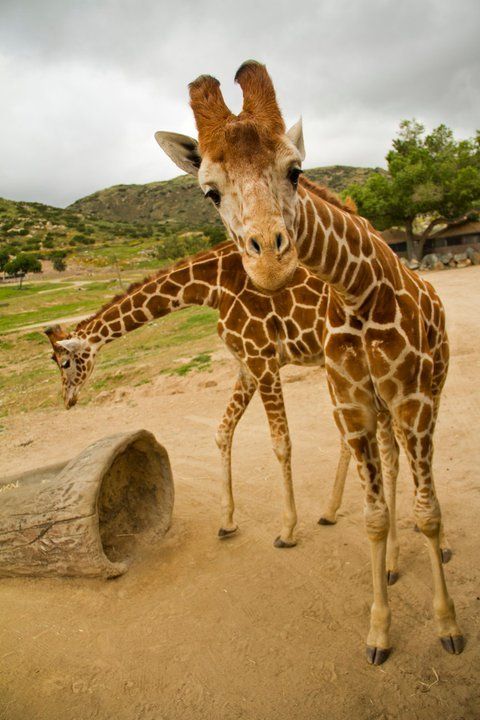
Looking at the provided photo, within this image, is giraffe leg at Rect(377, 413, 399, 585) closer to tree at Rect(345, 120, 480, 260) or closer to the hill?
tree at Rect(345, 120, 480, 260)

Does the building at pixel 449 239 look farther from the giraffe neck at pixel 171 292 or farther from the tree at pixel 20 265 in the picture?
the tree at pixel 20 265

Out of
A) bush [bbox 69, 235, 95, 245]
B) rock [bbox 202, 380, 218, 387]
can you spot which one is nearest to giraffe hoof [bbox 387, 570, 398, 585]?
rock [bbox 202, 380, 218, 387]

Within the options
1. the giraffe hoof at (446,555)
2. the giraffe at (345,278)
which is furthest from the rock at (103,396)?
the giraffe at (345,278)

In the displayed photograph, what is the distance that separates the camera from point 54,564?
15.9ft

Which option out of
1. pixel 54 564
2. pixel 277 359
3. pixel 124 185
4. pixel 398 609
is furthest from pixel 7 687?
pixel 124 185

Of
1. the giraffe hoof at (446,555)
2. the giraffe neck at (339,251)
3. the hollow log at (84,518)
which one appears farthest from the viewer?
the hollow log at (84,518)

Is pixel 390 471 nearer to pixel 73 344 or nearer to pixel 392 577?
pixel 392 577

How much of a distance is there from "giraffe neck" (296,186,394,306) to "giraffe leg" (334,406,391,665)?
0.85 meters

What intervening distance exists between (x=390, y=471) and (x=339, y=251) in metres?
2.49

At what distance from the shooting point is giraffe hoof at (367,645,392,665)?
3.57 m

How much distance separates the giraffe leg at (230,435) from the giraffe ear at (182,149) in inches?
115

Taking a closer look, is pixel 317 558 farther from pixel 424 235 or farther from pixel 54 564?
pixel 424 235

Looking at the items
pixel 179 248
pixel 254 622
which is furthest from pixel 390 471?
pixel 179 248

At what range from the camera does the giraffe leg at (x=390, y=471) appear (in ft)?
14.7
